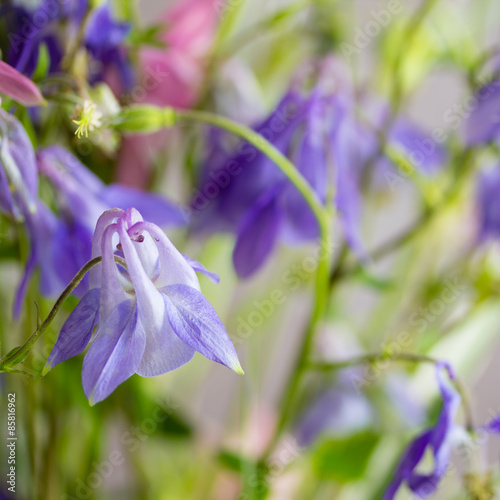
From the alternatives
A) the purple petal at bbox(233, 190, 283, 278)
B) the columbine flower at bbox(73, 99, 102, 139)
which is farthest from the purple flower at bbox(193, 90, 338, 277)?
the columbine flower at bbox(73, 99, 102, 139)

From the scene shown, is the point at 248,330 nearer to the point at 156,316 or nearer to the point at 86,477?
the point at 86,477

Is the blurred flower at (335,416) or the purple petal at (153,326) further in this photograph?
the blurred flower at (335,416)

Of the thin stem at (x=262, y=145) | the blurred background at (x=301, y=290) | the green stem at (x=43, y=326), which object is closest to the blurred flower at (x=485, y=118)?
the blurred background at (x=301, y=290)

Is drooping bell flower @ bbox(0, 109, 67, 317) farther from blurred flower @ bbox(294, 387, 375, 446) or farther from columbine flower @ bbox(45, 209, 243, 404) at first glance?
blurred flower @ bbox(294, 387, 375, 446)

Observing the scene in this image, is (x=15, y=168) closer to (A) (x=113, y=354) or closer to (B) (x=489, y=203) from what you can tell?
(A) (x=113, y=354)

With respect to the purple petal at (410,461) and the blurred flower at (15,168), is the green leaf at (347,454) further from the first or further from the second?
the blurred flower at (15,168)

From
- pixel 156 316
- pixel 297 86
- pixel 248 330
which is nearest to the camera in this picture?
pixel 156 316

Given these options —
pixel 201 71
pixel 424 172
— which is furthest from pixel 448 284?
pixel 201 71
